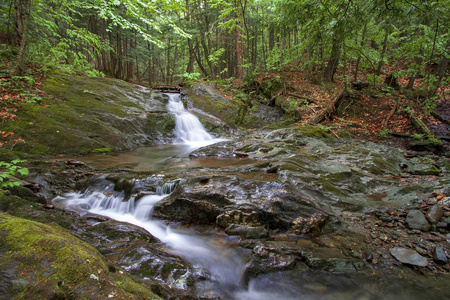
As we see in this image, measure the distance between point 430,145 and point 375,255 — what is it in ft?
27.4

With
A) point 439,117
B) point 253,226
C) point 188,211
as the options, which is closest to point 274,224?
point 253,226

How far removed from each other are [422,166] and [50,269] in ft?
30.0

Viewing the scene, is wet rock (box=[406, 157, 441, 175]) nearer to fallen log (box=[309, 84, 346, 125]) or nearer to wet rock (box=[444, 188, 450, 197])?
wet rock (box=[444, 188, 450, 197])

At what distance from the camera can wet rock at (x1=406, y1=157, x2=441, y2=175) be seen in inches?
253

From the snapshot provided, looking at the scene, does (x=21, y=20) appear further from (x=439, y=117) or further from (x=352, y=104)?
(x=439, y=117)

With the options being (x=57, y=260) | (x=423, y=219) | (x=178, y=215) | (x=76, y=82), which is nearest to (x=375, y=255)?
(x=423, y=219)

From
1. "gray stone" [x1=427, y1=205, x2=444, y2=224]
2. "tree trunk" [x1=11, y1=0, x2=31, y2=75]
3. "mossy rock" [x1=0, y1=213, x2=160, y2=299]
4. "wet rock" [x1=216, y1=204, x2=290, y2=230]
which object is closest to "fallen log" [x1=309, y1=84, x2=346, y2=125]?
"gray stone" [x1=427, y1=205, x2=444, y2=224]

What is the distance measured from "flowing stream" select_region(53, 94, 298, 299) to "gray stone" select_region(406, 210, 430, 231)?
2.77m

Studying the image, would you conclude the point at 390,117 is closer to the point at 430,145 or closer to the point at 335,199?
the point at 430,145

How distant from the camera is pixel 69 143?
7535mm

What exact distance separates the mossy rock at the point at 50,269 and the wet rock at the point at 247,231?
218cm

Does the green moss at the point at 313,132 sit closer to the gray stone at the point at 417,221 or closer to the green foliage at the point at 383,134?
the green foliage at the point at 383,134

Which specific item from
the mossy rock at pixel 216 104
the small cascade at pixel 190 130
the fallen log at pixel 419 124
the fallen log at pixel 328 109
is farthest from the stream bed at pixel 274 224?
the mossy rock at pixel 216 104

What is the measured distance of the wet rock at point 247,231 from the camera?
3662mm
